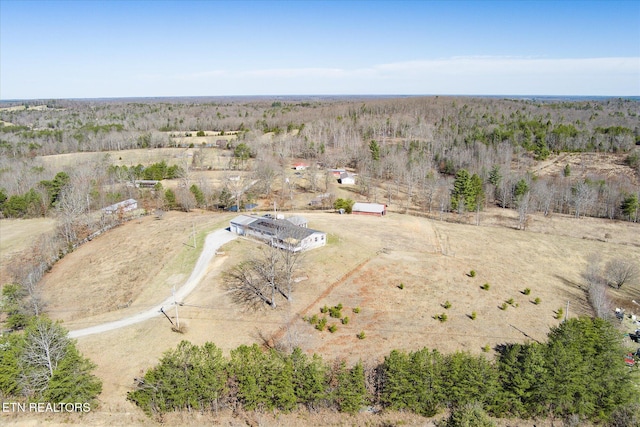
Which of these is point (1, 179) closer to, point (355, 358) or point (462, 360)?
point (355, 358)

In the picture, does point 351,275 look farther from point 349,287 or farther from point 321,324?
point 321,324

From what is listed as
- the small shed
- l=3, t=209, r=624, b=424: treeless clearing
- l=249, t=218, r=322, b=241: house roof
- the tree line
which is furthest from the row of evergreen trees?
the small shed

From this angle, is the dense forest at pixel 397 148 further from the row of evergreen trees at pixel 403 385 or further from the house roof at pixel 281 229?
the row of evergreen trees at pixel 403 385

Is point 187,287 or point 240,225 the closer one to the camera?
point 187,287

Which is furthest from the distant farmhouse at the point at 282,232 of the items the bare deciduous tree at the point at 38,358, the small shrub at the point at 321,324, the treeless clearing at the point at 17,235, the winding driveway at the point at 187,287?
the treeless clearing at the point at 17,235

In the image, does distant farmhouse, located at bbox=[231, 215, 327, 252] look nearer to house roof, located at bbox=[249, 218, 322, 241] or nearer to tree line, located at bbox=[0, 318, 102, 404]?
house roof, located at bbox=[249, 218, 322, 241]

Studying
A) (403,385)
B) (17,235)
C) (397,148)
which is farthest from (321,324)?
(397,148)
